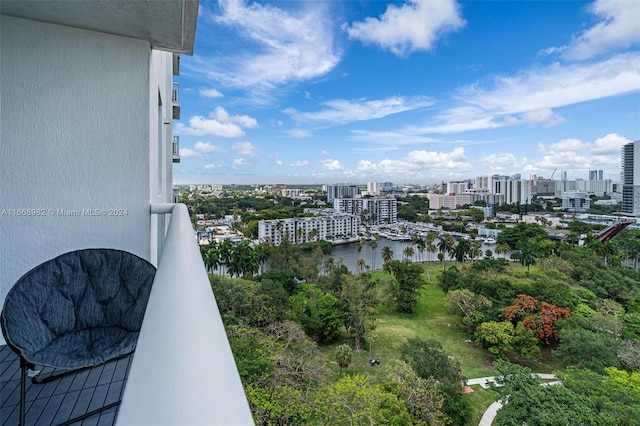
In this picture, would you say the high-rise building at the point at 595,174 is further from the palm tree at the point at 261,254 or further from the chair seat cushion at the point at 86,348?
the chair seat cushion at the point at 86,348

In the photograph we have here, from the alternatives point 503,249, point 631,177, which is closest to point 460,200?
point 631,177

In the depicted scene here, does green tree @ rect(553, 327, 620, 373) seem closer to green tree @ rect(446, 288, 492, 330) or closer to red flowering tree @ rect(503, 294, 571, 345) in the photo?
red flowering tree @ rect(503, 294, 571, 345)

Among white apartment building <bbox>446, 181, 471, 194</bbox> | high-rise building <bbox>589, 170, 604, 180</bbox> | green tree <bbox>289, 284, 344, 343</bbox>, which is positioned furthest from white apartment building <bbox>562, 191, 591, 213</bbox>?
green tree <bbox>289, 284, 344, 343</bbox>

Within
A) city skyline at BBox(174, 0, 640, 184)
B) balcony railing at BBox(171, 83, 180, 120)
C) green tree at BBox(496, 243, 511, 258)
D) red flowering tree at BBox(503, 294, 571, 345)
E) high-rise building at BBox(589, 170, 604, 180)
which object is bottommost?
red flowering tree at BBox(503, 294, 571, 345)

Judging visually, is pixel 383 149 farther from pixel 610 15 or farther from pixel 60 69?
pixel 60 69

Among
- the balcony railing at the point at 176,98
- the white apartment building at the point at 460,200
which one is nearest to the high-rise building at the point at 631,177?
the white apartment building at the point at 460,200

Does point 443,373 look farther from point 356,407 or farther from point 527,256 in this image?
point 527,256
